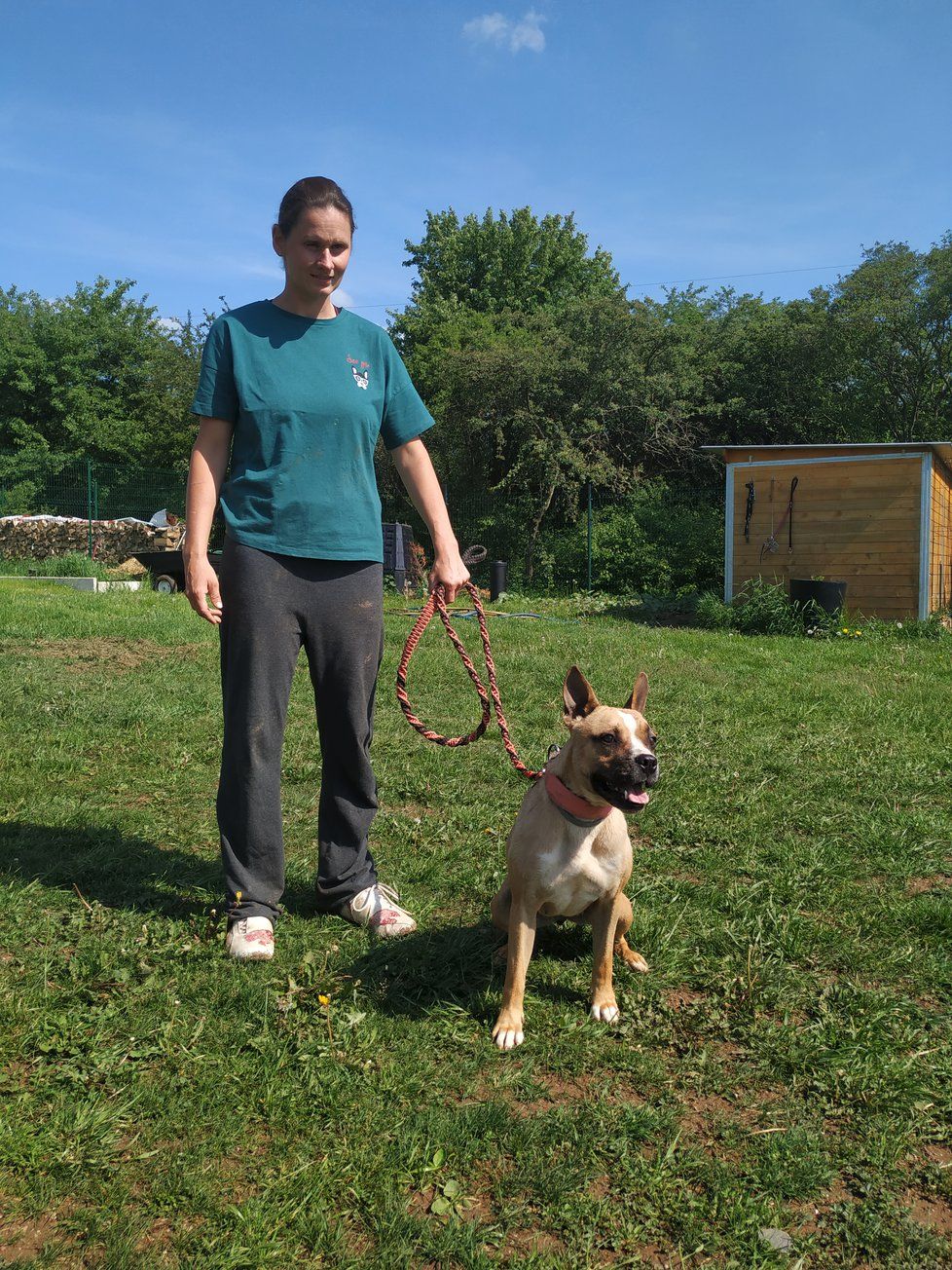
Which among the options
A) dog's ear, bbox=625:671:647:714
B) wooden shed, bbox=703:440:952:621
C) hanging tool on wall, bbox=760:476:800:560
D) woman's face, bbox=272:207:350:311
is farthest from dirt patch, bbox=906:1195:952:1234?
hanging tool on wall, bbox=760:476:800:560

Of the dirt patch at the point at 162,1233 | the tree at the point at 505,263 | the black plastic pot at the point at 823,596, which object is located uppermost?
the tree at the point at 505,263

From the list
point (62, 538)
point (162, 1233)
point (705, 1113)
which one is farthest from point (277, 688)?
point (62, 538)

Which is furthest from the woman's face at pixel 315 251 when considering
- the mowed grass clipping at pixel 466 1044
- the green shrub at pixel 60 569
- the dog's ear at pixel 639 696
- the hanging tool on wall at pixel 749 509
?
the green shrub at pixel 60 569

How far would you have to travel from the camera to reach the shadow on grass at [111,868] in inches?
124

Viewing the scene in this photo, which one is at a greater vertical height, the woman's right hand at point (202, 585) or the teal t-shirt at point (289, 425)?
the teal t-shirt at point (289, 425)

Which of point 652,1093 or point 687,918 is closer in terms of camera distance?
point 652,1093

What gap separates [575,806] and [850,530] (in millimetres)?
11355

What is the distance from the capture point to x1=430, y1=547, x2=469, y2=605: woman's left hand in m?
2.92

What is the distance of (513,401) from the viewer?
18.9 meters

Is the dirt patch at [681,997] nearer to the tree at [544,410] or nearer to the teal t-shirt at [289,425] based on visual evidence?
the teal t-shirt at [289,425]

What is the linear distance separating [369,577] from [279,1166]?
167 cm

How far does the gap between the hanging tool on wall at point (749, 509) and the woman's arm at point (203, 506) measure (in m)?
11.5

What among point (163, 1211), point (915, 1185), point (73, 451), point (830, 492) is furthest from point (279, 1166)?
point (73, 451)

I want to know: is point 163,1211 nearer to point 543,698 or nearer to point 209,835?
point 209,835
